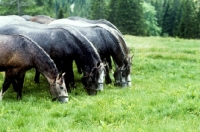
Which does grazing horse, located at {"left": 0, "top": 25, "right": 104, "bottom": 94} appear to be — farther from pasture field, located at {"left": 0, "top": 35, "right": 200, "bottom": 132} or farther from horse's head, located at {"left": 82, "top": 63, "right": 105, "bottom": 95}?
pasture field, located at {"left": 0, "top": 35, "right": 200, "bottom": 132}

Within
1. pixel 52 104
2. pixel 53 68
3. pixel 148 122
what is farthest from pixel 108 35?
pixel 148 122

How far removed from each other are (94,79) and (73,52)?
1341 millimetres

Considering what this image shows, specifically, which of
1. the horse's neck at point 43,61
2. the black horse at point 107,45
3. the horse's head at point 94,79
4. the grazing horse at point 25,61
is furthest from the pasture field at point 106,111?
the black horse at point 107,45

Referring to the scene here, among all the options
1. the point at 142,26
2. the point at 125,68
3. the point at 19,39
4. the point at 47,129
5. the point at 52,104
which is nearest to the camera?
the point at 47,129

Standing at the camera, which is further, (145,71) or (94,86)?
(145,71)

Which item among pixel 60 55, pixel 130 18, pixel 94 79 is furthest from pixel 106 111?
pixel 130 18

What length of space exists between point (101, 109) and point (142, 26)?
214 feet

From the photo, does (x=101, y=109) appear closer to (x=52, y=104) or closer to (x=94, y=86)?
(x=52, y=104)

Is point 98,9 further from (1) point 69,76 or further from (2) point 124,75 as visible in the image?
(1) point 69,76

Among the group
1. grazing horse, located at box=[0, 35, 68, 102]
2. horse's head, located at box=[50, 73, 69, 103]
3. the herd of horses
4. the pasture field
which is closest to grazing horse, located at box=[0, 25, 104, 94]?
the herd of horses

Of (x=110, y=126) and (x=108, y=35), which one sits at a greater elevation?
(x=108, y=35)

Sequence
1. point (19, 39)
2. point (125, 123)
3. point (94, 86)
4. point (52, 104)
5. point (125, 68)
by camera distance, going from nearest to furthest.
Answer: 1. point (125, 123)
2. point (52, 104)
3. point (19, 39)
4. point (94, 86)
5. point (125, 68)

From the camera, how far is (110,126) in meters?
8.57

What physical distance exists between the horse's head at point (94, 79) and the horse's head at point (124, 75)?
5.99ft
